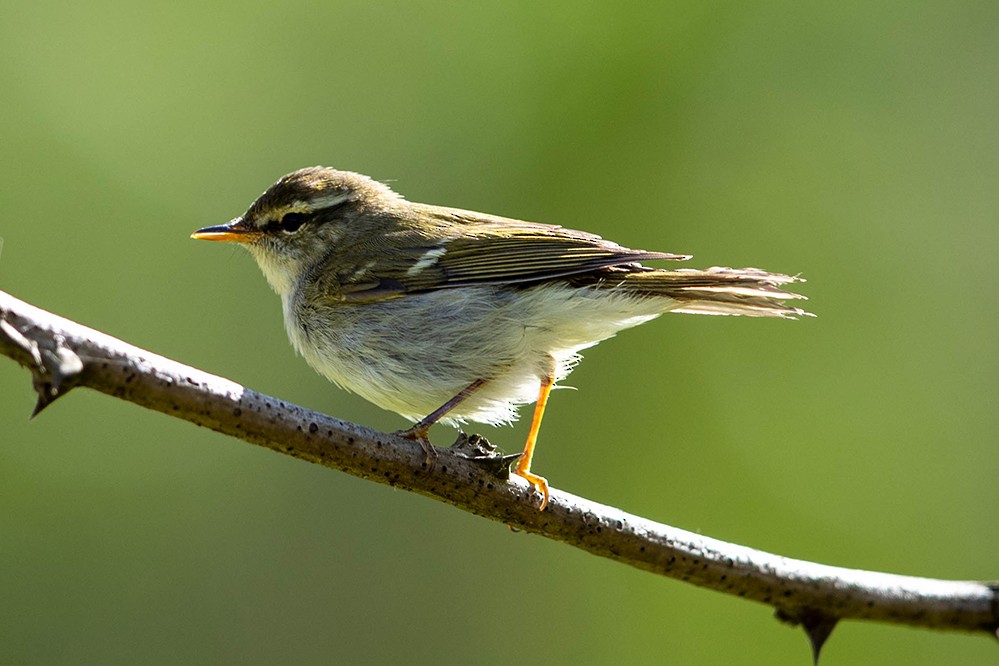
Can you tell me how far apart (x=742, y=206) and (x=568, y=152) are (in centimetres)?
160

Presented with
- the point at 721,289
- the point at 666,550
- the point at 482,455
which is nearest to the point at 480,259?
the point at 721,289

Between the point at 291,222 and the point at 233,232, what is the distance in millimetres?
308

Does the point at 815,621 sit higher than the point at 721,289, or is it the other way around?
the point at 721,289

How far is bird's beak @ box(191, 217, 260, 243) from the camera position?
16.2 feet

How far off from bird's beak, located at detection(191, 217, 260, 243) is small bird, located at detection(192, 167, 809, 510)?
651 mm

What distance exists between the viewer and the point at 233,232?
16.5 feet

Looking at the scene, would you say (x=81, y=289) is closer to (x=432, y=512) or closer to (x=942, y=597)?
(x=432, y=512)

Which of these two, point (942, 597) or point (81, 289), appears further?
point (81, 289)

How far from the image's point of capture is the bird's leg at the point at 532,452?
3.00m

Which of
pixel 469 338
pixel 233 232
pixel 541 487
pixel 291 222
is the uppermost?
pixel 291 222

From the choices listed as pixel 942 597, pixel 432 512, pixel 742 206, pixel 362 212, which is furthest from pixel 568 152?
pixel 942 597

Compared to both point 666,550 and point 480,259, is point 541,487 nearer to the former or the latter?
point 666,550

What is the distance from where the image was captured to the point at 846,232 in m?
7.57

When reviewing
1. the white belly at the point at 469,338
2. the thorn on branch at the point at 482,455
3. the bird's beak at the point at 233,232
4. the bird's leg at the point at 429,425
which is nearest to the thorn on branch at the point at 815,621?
the thorn on branch at the point at 482,455
